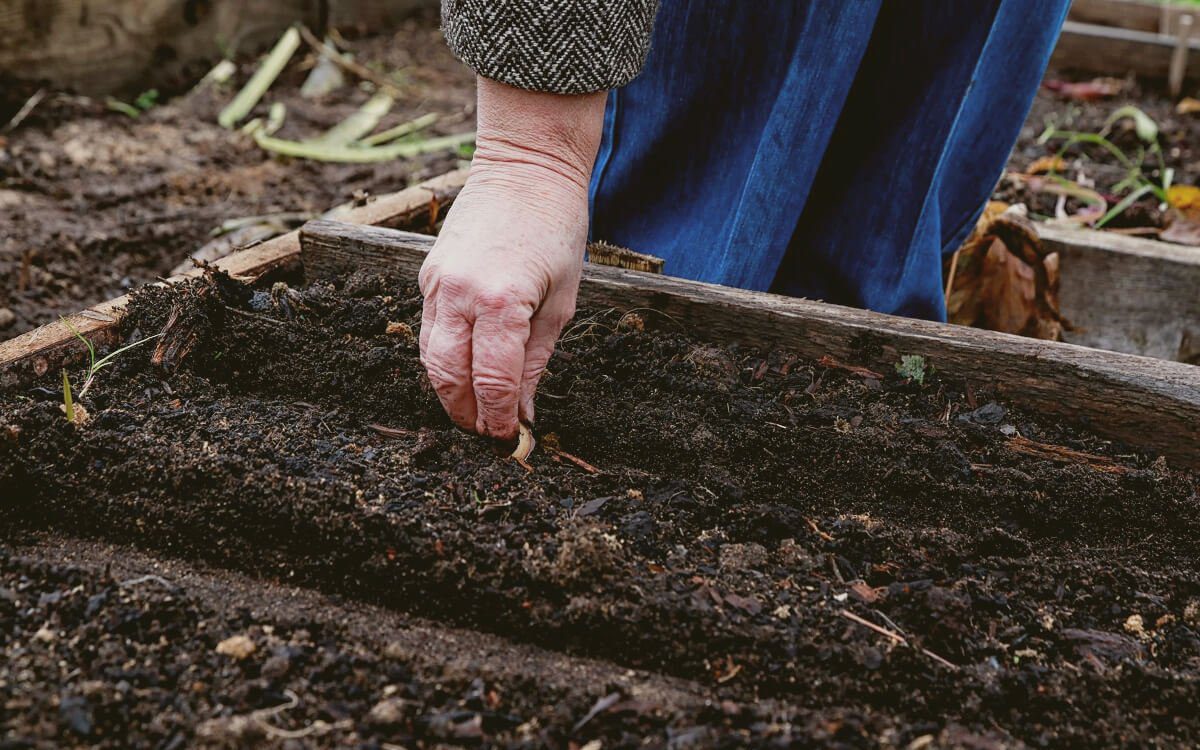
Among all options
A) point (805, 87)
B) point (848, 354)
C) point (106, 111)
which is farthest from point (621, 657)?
point (106, 111)

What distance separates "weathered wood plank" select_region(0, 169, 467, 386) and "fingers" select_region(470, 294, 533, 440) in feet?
2.65

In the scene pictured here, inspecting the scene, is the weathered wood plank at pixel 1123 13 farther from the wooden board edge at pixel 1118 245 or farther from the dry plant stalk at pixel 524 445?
the dry plant stalk at pixel 524 445

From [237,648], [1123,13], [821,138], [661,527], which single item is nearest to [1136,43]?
[1123,13]

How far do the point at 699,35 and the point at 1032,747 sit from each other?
5.26 ft

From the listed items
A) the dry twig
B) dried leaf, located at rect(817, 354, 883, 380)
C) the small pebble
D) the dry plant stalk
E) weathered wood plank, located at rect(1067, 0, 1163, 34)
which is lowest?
the small pebble

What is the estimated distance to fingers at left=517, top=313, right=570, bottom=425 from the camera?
1632 mm

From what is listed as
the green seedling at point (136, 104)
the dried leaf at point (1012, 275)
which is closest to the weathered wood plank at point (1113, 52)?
the dried leaf at point (1012, 275)

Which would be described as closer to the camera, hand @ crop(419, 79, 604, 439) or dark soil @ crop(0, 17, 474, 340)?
hand @ crop(419, 79, 604, 439)

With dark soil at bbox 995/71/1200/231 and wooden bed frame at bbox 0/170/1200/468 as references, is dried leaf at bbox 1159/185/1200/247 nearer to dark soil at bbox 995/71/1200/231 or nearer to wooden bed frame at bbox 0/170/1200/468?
dark soil at bbox 995/71/1200/231

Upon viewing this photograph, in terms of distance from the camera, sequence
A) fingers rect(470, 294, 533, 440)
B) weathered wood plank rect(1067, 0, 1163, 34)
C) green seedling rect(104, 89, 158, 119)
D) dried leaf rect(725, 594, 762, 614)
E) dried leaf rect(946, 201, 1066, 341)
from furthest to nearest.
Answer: weathered wood plank rect(1067, 0, 1163, 34) < green seedling rect(104, 89, 158, 119) < dried leaf rect(946, 201, 1066, 341) < fingers rect(470, 294, 533, 440) < dried leaf rect(725, 594, 762, 614)

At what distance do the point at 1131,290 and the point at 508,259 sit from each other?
2.06 meters

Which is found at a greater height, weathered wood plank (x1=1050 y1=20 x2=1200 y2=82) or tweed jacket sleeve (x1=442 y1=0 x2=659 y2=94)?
weathered wood plank (x1=1050 y1=20 x2=1200 y2=82)

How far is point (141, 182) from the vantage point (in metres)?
3.54

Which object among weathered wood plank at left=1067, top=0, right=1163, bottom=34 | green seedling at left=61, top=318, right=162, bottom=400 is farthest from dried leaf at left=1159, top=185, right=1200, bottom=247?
green seedling at left=61, top=318, right=162, bottom=400
